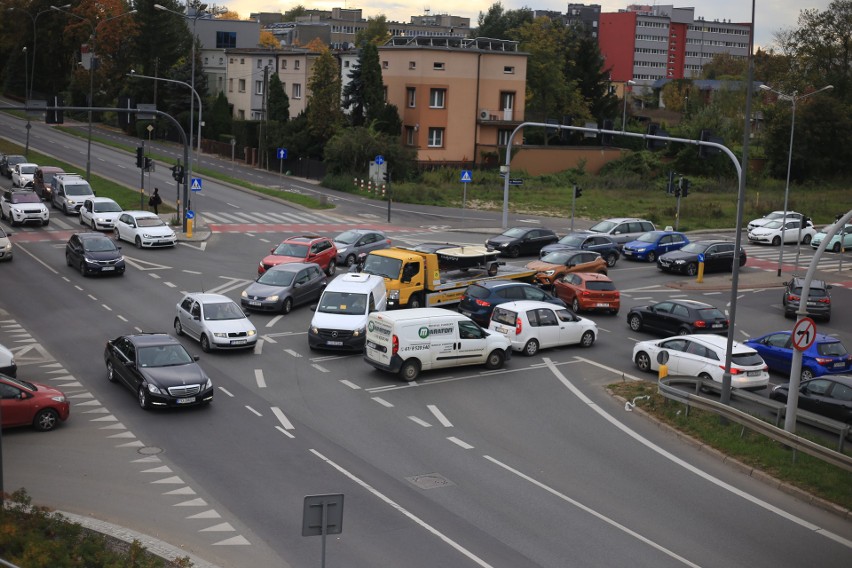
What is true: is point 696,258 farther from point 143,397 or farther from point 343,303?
point 143,397

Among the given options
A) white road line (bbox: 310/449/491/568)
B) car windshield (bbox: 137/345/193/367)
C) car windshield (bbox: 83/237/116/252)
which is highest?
car windshield (bbox: 83/237/116/252)

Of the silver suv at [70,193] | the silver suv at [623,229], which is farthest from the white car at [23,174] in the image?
the silver suv at [623,229]

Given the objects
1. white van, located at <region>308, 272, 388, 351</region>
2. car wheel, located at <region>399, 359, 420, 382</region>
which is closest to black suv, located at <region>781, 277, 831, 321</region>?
white van, located at <region>308, 272, 388, 351</region>

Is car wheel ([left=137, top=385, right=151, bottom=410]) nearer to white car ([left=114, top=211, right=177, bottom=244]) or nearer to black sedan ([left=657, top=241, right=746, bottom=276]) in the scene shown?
white car ([left=114, top=211, right=177, bottom=244])

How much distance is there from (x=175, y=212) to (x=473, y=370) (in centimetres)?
3231

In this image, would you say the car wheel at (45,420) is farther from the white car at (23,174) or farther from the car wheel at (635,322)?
the white car at (23,174)

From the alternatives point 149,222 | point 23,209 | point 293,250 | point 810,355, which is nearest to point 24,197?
point 23,209

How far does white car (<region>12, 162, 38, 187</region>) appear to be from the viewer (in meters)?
58.3

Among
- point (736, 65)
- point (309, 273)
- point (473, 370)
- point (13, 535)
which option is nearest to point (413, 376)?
point (473, 370)

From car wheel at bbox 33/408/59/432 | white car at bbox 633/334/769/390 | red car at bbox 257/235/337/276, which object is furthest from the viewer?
red car at bbox 257/235/337/276

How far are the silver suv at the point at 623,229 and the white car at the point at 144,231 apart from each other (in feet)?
66.6

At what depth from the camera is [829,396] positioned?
2295 cm

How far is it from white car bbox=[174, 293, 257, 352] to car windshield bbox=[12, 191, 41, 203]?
77.4 feet

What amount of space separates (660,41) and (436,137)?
11313cm
